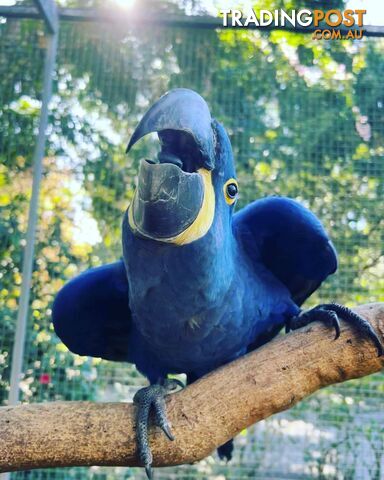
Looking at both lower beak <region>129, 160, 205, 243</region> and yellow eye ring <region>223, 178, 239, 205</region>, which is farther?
yellow eye ring <region>223, 178, 239, 205</region>

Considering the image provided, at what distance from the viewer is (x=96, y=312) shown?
1.19 metres

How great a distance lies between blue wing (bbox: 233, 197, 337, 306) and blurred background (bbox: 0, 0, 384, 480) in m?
0.56

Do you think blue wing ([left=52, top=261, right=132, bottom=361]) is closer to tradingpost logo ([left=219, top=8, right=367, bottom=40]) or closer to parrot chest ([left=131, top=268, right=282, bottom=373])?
parrot chest ([left=131, top=268, right=282, bottom=373])

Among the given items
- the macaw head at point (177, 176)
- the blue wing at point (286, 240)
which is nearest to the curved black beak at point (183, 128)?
the macaw head at point (177, 176)

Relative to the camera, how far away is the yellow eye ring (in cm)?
89

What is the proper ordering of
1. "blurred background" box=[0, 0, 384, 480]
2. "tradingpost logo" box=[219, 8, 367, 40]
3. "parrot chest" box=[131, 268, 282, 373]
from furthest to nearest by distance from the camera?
"tradingpost logo" box=[219, 8, 367, 40] → "blurred background" box=[0, 0, 384, 480] → "parrot chest" box=[131, 268, 282, 373]

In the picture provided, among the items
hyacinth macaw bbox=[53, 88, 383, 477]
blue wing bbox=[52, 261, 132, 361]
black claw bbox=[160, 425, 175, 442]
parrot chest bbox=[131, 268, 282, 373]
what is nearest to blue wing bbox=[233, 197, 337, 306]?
hyacinth macaw bbox=[53, 88, 383, 477]

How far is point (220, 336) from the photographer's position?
3.10 feet

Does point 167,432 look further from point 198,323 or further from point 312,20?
point 312,20

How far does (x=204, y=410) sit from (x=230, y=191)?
0.34 metres

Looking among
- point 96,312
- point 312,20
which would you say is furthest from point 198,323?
point 312,20

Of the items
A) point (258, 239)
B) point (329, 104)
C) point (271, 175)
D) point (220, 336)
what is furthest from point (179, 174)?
point (329, 104)

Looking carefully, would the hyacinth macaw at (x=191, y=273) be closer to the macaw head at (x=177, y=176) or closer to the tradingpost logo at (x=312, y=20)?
the macaw head at (x=177, y=176)

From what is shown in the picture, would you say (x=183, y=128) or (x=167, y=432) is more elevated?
(x=183, y=128)
